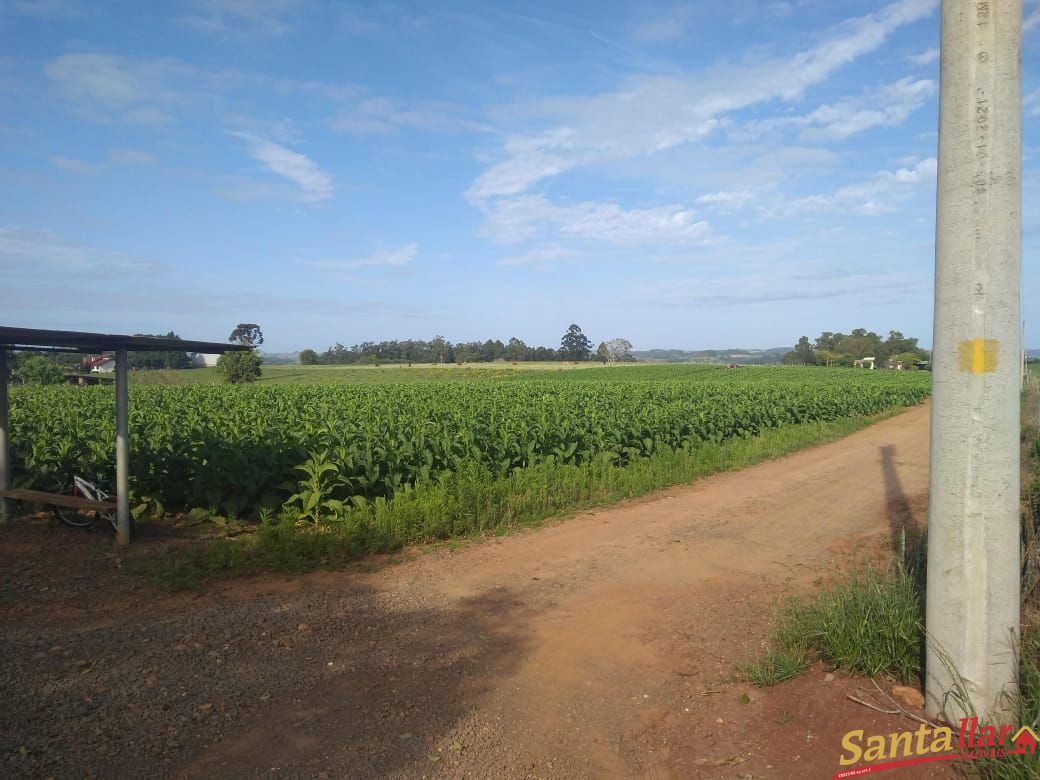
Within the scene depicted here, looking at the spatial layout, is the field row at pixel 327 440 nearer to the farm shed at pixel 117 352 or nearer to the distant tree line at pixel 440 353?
the farm shed at pixel 117 352

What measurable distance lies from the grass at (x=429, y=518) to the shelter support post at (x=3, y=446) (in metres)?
2.38

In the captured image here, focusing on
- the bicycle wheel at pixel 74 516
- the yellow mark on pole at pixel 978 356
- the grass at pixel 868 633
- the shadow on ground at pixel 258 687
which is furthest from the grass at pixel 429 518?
the yellow mark on pole at pixel 978 356

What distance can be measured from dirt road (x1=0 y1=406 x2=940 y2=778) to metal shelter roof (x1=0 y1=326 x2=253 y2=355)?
2.62 meters

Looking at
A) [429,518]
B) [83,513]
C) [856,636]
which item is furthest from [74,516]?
[856,636]

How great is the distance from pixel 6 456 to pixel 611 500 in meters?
8.50

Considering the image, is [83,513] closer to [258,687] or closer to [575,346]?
[258,687]

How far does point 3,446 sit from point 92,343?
96.4 inches

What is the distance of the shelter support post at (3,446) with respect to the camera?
8.71 m

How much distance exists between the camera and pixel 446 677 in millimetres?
5176

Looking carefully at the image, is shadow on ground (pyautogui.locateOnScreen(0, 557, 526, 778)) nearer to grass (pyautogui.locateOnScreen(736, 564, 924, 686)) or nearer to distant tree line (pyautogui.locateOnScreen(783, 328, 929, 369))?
grass (pyautogui.locateOnScreen(736, 564, 924, 686))

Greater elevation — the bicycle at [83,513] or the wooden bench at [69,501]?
the wooden bench at [69,501]

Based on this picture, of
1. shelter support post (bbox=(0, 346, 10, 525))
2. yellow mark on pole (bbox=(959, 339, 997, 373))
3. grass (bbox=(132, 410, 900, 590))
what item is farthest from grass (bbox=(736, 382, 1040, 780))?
shelter support post (bbox=(0, 346, 10, 525))

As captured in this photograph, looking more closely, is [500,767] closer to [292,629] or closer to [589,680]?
Result: [589,680]

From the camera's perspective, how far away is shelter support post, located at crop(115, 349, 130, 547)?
8.11 m
